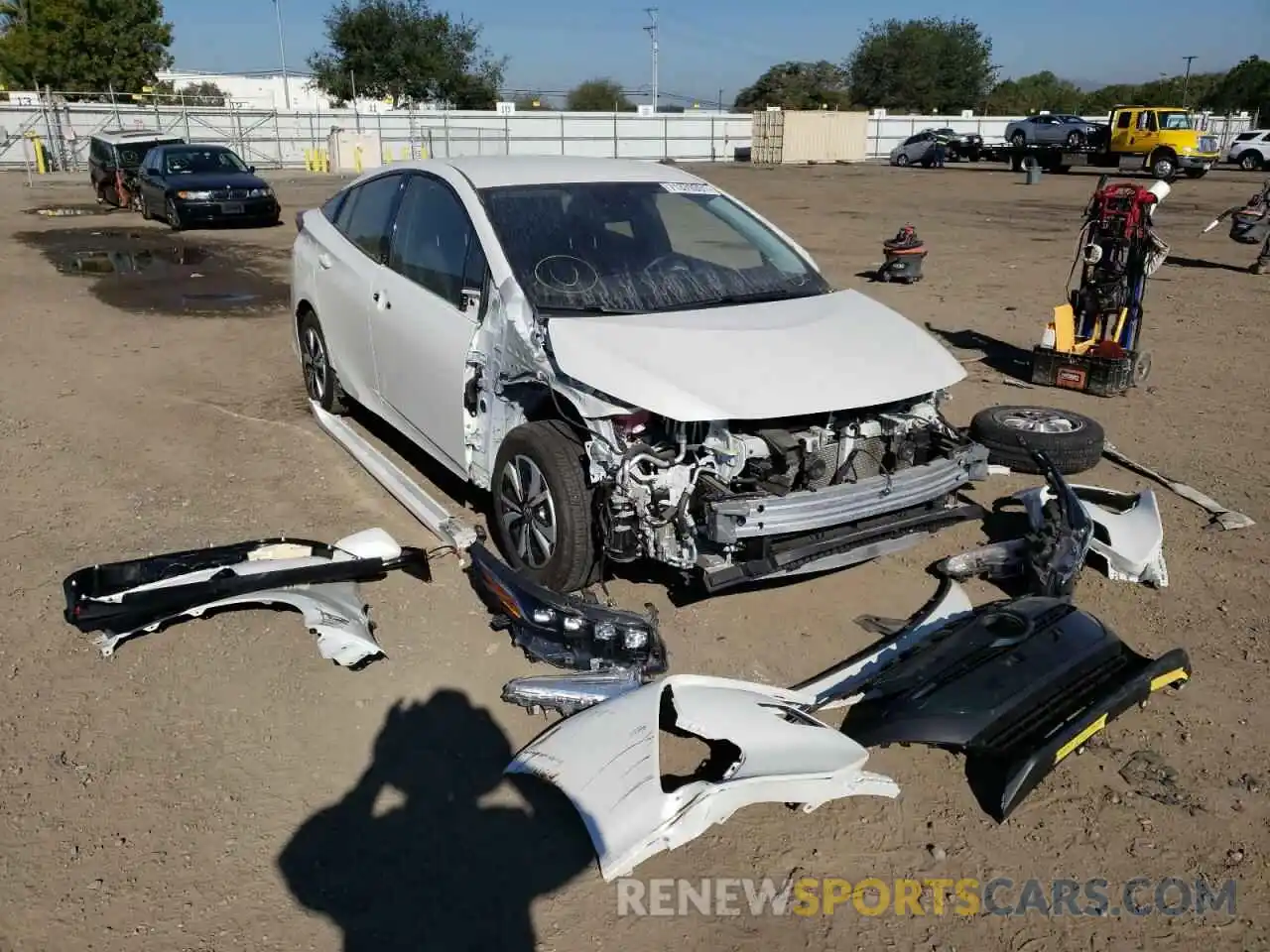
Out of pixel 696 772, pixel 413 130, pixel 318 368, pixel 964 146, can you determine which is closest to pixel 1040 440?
pixel 696 772

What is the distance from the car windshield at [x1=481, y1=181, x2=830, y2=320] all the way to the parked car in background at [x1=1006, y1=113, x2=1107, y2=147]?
1343 inches

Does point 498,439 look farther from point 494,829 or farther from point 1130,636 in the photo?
point 1130,636

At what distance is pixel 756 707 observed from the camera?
3100 mm

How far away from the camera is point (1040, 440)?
5.55m

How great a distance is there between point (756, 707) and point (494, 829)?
90cm

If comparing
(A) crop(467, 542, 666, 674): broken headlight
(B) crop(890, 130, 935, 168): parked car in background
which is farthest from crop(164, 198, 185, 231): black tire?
(B) crop(890, 130, 935, 168): parked car in background

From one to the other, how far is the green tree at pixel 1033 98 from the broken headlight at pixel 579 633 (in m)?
73.8

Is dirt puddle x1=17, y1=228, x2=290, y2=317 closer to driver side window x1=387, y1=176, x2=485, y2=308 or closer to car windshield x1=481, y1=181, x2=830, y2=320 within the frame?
driver side window x1=387, y1=176, x2=485, y2=308

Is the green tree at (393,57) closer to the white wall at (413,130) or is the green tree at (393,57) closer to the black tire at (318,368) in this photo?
the white wall at (413,130)

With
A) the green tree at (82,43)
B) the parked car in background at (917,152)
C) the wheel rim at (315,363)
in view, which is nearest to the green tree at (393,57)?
the green tree at (82,43)

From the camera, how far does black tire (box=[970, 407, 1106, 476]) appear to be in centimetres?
555

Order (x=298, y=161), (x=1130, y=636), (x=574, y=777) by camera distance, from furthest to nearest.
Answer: (x=298, y=161), (x=1130, y=636), (x=574, y=777)

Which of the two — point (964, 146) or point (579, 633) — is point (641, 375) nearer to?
point (579, 633)

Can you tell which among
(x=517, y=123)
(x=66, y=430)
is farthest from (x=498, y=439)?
(x=517, y=123)
